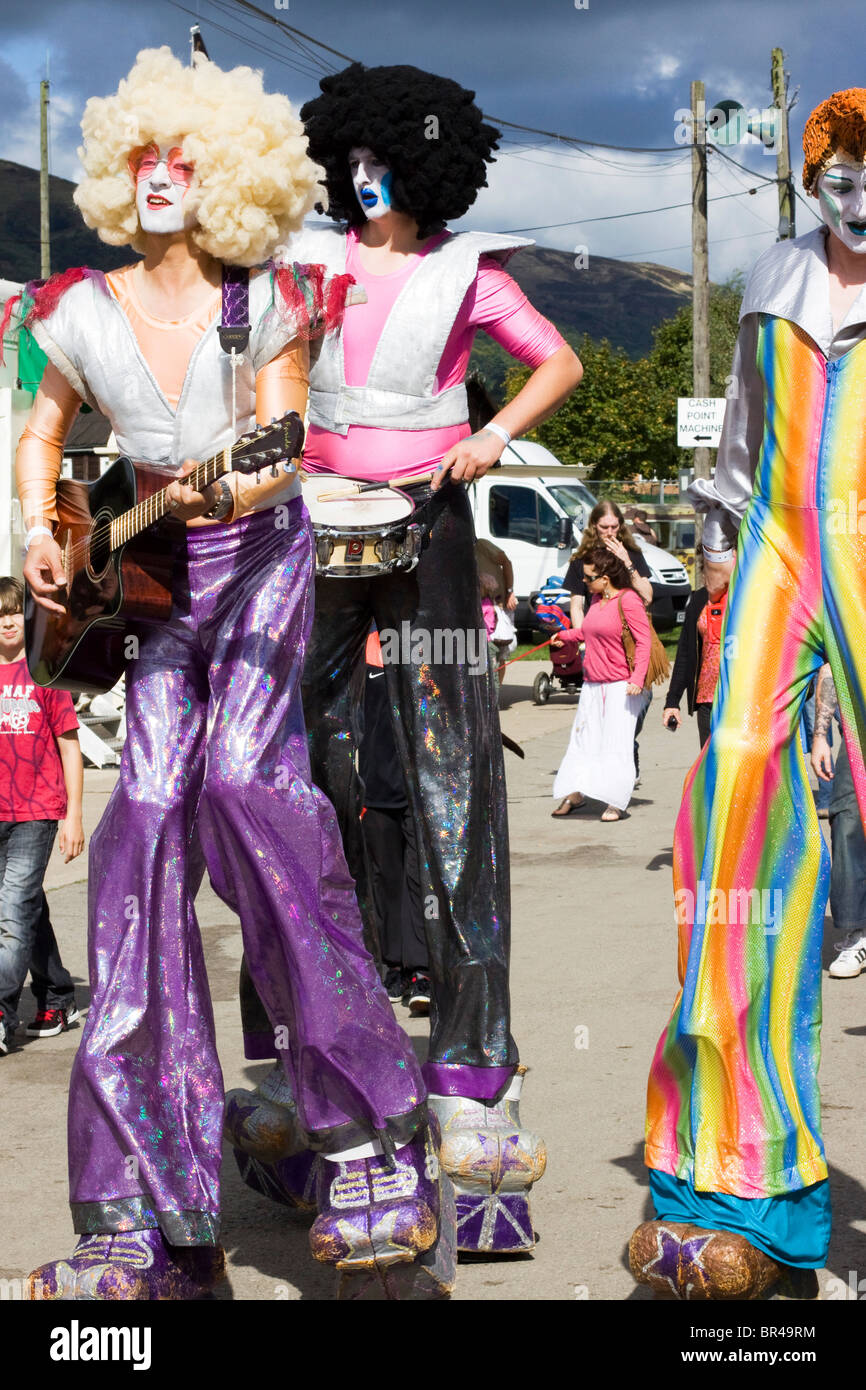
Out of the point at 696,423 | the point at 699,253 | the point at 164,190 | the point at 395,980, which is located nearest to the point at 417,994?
the point at 395,980

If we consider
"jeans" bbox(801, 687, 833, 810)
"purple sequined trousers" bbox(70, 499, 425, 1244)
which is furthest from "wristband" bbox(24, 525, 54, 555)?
"jeans" bbox(801, 687, 833, 810)

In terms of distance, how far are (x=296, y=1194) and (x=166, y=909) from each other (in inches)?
41.6

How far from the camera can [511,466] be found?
24.9 metres

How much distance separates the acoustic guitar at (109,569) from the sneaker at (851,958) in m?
3.84

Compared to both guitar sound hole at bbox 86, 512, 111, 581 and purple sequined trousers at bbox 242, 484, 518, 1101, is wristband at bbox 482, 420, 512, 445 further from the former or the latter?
guitar sound hole at bbox 86, 512, 111, 581

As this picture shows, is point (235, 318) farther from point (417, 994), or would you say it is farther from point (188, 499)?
point (417, 994)

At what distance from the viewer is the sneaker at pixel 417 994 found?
6.37 metres

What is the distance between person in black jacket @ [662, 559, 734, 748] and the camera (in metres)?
8.17

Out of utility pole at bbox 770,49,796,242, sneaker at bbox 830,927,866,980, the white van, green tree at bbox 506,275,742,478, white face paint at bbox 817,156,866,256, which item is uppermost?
utility pole at bbox 770,49,796,242

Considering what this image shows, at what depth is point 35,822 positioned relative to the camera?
6.22 metres

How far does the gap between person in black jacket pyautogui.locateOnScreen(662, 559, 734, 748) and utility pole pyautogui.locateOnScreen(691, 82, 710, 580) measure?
56.0 feet

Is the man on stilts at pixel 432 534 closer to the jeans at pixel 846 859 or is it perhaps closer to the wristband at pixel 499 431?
the wristband at pixel 499 431

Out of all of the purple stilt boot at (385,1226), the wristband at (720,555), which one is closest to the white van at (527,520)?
the wristband at (720,555)

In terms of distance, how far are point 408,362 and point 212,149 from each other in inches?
30.8
